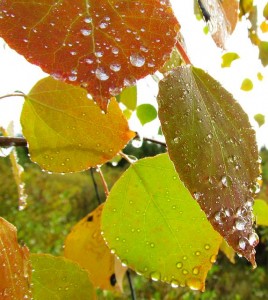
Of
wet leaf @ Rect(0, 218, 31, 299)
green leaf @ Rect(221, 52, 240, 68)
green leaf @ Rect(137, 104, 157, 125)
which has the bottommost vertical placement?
green leaf @ Rect(221, 52, 240, 68)

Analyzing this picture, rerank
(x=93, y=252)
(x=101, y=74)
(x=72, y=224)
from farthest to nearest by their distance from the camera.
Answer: (x=72, y=224), (x=93, y=252), (x=101, y=74)

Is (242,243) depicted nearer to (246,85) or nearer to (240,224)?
(240,224)

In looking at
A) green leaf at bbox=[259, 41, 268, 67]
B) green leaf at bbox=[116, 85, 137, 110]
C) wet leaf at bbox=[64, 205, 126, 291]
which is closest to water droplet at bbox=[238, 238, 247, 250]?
wet leaf at bbox=[64, 205, 126, 291]

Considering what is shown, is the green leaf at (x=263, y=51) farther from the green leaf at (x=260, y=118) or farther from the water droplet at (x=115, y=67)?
the water droplet at (x=115, y=67)

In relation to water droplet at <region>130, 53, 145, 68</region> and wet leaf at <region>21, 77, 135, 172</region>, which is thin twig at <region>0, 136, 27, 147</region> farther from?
water droplet at <region>130, 53, 145, 68</region>

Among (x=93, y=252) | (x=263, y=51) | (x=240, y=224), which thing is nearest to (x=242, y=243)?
(x=240, y=224)

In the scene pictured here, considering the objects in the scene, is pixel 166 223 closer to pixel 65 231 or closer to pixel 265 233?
pixel 65 231

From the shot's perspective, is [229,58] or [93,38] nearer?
[93,38]
